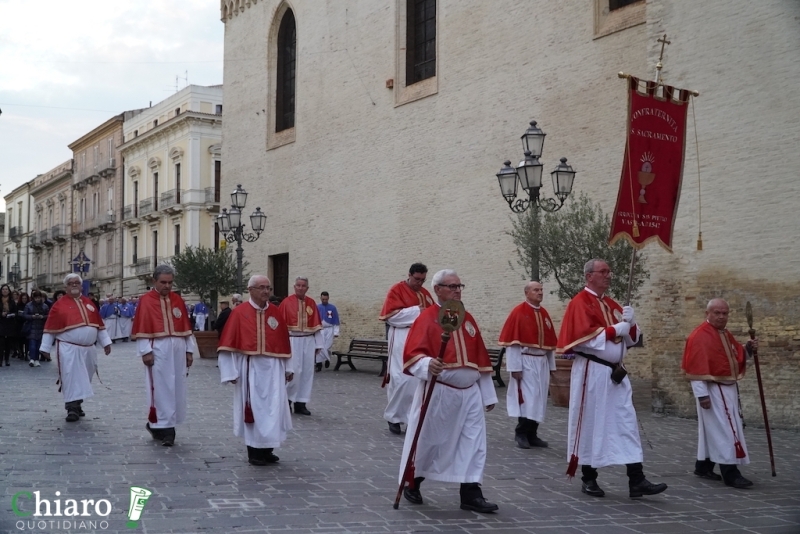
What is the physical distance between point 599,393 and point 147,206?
49204 mm

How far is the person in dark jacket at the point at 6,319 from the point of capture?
22141 mm

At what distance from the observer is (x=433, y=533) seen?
6.16m

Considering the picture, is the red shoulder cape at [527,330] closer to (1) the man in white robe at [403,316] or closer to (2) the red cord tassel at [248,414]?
(1) the man in white robe at [403,316]

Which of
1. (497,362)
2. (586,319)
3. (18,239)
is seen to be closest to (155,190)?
(18,239)

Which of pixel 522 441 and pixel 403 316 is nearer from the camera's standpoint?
pixel 522 441

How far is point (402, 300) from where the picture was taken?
11188mm

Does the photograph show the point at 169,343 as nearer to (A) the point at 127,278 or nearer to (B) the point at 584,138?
(B) the point at 584,138

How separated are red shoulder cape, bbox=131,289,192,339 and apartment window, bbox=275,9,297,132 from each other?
21.7 metres

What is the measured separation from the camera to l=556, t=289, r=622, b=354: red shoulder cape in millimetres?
7848

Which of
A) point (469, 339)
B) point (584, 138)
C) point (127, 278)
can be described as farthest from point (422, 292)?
point (127, 278)

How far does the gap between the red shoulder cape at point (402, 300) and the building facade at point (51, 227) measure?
5949 cm

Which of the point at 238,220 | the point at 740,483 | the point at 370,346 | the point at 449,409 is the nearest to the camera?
the point at 449,409

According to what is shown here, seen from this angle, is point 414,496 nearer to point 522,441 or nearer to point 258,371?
point 258,371

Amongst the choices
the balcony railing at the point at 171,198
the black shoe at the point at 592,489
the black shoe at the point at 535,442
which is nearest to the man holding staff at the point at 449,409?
the black shoe at the point at 592,489
